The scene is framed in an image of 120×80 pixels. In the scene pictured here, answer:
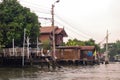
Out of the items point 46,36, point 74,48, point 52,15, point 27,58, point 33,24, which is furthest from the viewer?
point 46,36

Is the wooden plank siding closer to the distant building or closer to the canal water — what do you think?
the distant building

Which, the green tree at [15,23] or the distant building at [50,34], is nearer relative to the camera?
the green tree at [15,23]

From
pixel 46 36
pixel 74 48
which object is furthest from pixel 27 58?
pixel 46 36

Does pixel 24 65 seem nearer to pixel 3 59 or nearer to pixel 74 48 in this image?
pixel 3 59

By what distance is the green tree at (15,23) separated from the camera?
160ft

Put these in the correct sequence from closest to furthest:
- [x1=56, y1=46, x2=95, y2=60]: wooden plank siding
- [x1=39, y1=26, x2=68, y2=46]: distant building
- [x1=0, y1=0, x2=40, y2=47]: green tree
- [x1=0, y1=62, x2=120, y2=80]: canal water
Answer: [x1=0, y1=62, x2=120, y2=80]: canal water < [x1=0, y1=0, x2=40, y2=47]: green tree < [x1=56, y1=46, x2=95, y2=60]: wooden plank siding < [x1=39, y1=26, x2=68, y2=46]: distant building

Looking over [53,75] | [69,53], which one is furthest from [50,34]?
[53,75]

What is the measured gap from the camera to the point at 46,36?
7450 centimetres

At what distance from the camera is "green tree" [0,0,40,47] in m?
48.7

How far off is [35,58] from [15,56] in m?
3.29

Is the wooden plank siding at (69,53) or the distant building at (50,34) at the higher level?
the distant building at (50,34)

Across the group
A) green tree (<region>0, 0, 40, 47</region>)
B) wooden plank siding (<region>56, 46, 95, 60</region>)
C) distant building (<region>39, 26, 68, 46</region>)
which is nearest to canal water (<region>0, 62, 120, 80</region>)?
green tree (<region>0, 0, 40, 47</region>)

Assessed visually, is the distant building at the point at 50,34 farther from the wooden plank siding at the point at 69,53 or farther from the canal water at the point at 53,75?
the canal water at the point at 53,75

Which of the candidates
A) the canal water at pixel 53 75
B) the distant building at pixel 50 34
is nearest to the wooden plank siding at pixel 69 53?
the distant building at pixel 50 34
